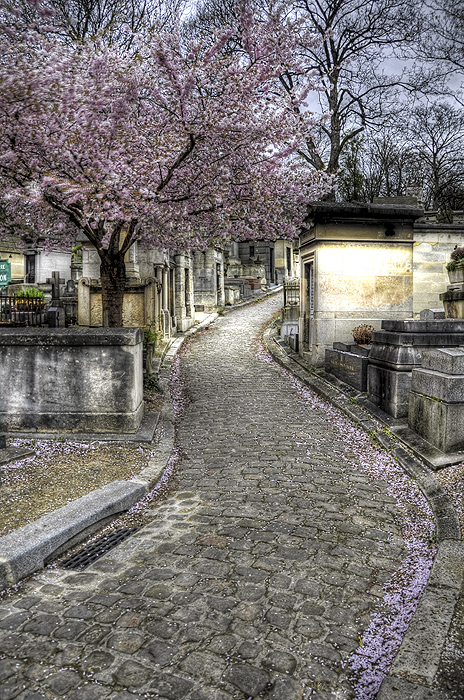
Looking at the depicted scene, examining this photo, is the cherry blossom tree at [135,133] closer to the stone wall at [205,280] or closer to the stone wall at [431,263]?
the stone wall at [431,263]

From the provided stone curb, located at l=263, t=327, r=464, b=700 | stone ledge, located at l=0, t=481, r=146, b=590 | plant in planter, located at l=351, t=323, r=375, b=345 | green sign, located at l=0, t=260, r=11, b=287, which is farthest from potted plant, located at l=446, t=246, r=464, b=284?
green sign, located at l=0, t=260, r=11, b=287

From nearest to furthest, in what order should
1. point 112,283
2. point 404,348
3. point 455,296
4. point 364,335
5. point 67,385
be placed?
point 67,385 → point 404,348 → point 112,283 → point 364,335 → point 455,296

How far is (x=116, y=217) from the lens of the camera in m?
7.47

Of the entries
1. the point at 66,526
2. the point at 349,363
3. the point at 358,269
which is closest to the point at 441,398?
the point at 349,363

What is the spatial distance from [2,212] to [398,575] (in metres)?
12.2

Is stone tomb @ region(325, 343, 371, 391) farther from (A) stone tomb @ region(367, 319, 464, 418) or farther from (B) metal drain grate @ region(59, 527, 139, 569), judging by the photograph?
(B) metal drain grate @ region(59, 527, 139, 569)

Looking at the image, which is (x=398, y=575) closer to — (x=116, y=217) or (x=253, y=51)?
(x=116, y=217)

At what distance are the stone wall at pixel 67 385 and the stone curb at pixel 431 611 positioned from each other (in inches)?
161

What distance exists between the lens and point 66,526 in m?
4.16

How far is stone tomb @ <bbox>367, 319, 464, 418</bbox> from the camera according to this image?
758 centimetres

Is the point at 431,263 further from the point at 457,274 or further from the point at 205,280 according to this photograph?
the point at 205,280

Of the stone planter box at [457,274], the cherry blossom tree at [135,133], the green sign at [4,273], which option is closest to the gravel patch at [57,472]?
the green sign at [4,273]

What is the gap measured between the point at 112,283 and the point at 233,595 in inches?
260

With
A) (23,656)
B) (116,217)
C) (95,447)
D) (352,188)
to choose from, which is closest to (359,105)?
(352,188)
